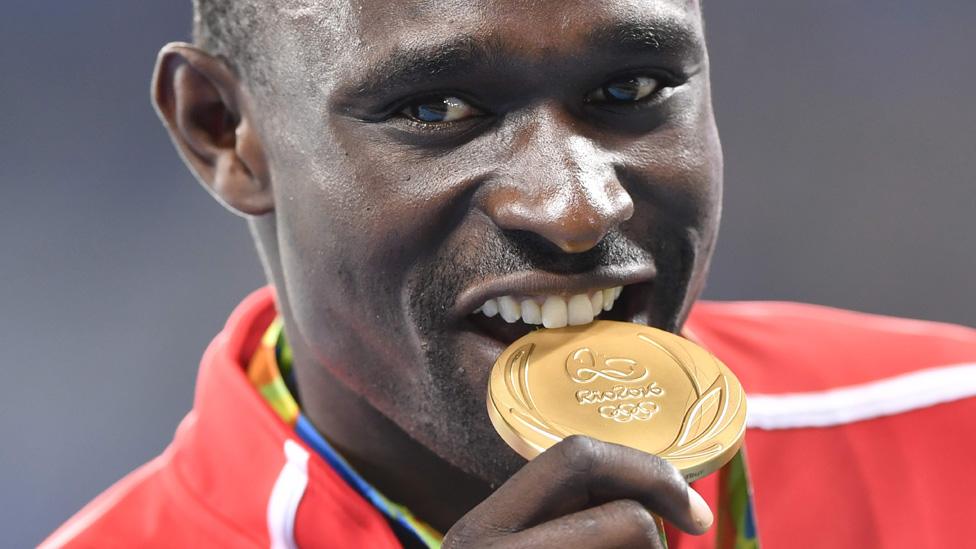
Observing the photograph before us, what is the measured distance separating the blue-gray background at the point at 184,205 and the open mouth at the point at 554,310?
2.09m

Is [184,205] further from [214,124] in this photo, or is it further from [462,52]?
[462,52]

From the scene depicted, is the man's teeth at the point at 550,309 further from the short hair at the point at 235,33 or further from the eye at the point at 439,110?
the short hair at the point at 235,33

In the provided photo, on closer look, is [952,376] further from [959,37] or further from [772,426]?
[959,37]

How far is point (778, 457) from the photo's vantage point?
222 cm

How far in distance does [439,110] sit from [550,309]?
30 centimetres

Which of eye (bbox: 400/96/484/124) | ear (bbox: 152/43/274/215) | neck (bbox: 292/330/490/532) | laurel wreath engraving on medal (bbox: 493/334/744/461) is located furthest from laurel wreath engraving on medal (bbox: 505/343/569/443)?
ear (bbox: 152/43/274/215)

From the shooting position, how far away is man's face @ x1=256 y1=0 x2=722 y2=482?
5.37ft

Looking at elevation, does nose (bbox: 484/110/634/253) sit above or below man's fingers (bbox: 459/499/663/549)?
above

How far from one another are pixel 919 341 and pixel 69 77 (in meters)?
2.54

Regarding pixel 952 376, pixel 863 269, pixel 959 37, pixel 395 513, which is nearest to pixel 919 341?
pixel 952 376

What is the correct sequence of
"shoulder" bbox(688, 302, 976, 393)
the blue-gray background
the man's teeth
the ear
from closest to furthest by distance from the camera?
1. the man's teeth
2. the ear
3. "shoulder" bbox(688, 302, 976, 393)
4. the blue-gray background

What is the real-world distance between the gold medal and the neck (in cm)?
43

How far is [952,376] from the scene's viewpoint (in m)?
2.37

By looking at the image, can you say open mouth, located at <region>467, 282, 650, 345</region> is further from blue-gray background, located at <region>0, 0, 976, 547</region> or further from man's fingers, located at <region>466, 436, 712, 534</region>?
blue-gray background, located at <region>0, 0, 976, 547</region>
